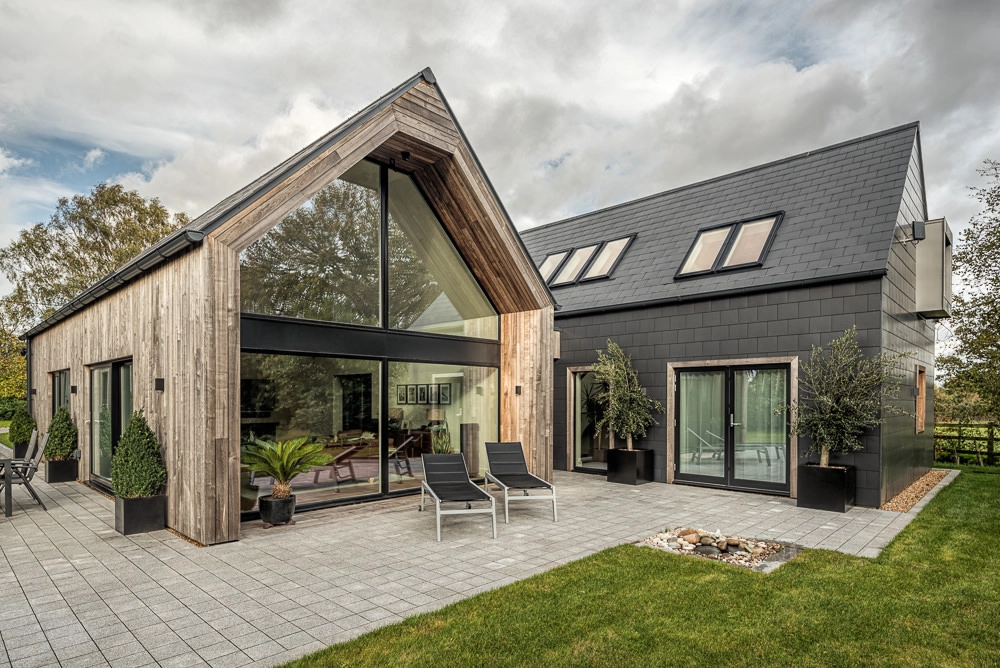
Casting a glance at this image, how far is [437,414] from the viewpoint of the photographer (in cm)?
895

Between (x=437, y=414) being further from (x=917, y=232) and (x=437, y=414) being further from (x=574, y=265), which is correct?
(x=917, y=232)

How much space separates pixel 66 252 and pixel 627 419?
26030 millimetres

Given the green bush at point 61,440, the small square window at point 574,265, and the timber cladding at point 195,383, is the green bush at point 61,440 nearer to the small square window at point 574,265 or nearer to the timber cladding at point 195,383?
the timber cladding at point 195,383

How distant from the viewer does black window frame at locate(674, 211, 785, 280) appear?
9611 millimetres

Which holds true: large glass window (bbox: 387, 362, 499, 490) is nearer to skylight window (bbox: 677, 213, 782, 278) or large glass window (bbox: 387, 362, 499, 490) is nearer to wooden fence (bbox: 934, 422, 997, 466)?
skylight window (bbox: 677, 213, 782, 278)

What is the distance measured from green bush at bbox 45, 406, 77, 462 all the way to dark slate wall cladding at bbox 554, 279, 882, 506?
29.0 feet

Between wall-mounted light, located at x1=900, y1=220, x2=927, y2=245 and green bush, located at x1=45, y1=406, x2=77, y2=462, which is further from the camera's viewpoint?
green bush, located at x1=45, y1=406, x2=77, y2=462

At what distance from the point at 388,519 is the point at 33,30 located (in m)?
10.6

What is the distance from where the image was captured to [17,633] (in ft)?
12.0

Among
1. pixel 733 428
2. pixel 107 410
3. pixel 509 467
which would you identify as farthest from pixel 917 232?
pixel 107 410

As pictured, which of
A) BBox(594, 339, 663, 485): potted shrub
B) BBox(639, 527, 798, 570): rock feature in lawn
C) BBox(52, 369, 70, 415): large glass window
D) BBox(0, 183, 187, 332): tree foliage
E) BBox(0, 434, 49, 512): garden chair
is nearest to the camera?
BBox(639, 527, 798, 570): rock feature in lawn

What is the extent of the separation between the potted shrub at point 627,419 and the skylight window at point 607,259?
2.57m

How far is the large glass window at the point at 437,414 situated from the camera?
328 inches

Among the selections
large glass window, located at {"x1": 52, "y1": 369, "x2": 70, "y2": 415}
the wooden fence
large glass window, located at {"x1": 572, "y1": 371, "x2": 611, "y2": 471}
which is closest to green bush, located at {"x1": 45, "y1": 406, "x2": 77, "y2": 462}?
large glass window, located at {"x1": 52, "y1": 369, "x2": 70, "y2": 415}
